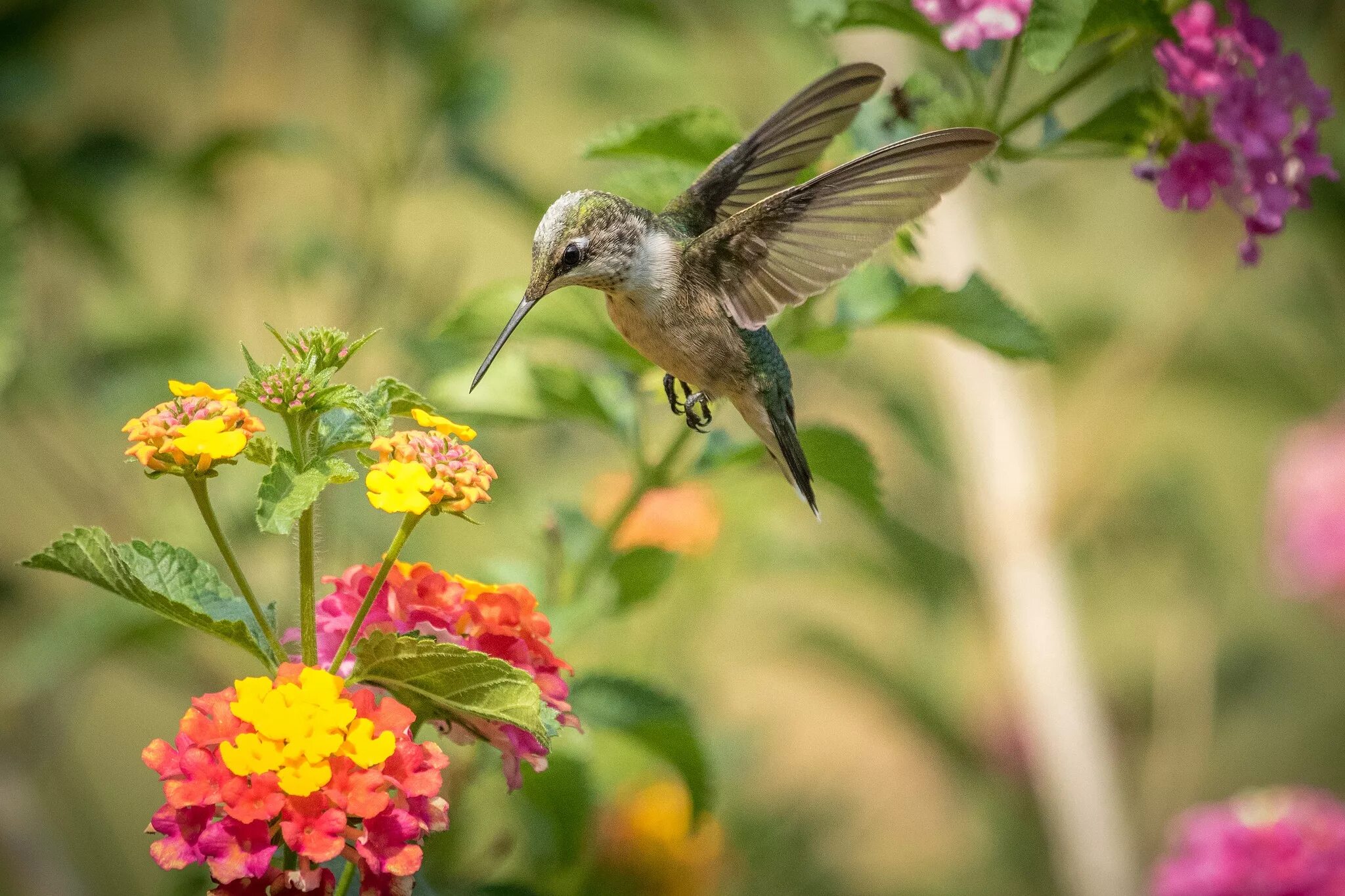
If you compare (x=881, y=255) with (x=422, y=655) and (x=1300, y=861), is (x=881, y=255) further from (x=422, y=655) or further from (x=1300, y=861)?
(x=1300, y=861)

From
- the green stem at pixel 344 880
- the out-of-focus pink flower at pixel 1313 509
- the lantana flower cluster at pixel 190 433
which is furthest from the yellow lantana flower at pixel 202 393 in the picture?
the out-of-focus pink flower at pixel 1313 509

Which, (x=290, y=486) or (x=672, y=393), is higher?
(x=672, y=393)

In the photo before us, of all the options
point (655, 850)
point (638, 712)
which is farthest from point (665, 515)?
point (638, 712)

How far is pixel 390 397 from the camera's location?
1.88 ft

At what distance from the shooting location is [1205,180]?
79 cm

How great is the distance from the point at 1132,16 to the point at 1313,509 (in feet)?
5.32

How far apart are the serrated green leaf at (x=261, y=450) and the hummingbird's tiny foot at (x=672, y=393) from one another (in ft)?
1.05

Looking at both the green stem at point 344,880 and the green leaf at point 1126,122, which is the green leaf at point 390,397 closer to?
the green stem at point 344,880

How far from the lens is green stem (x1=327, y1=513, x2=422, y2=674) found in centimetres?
56

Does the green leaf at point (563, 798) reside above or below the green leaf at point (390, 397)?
below

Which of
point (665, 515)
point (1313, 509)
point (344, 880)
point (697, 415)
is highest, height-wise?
point (1313, 509)

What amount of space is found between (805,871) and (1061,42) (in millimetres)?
A: 1122

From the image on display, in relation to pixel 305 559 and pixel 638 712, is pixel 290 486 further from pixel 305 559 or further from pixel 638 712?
pixel 638 712

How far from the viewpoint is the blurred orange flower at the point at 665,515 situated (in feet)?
4.34
